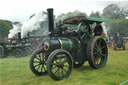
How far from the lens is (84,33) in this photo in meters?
5.49

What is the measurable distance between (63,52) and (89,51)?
1172mm

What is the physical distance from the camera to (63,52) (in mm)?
4316

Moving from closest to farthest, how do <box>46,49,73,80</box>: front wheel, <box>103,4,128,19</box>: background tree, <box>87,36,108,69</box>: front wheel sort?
<box>46,49,73,80</box>: front wheel < <box>87,36,108,69</box>: front wheel < <box>103,4,128,19</box>: background tree

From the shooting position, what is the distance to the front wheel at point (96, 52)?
16.9 feet

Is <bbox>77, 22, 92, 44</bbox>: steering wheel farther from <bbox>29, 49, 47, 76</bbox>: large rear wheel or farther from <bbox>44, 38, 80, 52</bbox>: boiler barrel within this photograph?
<bbox>29, 49, 47, 76</bbox>: large rear wheel

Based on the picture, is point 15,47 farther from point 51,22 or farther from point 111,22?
point 111,22

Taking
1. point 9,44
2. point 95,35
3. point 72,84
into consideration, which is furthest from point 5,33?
point 72,84

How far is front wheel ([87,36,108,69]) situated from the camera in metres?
5.16

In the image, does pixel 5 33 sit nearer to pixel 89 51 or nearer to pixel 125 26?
pixel 89 51

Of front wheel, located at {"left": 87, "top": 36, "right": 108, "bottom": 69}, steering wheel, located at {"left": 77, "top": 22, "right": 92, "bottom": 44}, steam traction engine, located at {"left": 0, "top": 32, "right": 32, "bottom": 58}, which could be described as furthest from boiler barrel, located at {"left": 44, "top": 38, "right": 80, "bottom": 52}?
steam traction engine, located at {"left": 0, "top": 32, "right": 32, "bottom": 58}

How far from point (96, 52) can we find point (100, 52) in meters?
0.24

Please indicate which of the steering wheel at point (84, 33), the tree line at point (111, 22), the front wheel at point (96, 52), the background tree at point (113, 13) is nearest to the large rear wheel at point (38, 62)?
the steering wheel at point (84, 33)

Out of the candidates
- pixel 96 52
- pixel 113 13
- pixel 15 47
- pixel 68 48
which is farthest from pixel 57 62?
pixel 113 13

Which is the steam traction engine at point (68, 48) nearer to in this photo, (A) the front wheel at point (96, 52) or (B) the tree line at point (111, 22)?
(A) the front wheel at point (96, 52)
